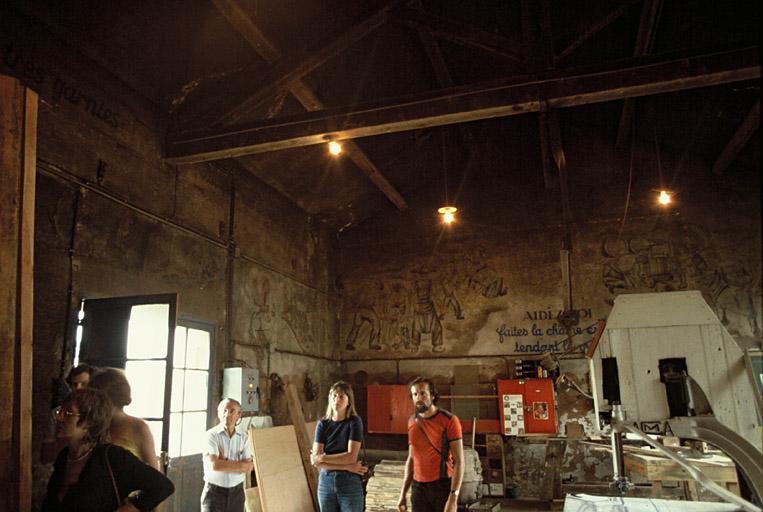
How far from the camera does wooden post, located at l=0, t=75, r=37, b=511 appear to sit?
3.45 m

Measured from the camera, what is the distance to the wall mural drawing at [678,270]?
9164 mm

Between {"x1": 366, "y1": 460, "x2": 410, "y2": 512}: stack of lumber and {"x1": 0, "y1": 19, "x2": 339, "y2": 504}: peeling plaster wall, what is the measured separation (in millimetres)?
1632

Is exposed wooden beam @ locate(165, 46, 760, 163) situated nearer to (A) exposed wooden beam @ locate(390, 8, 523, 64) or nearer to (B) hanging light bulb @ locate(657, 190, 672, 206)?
(A) exposed wooden beam @ locate(390, 8, 523, 64)

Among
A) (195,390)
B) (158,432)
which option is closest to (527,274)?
(195,390)

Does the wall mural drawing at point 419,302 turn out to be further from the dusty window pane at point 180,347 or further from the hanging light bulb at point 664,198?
the dusty window pane at point 180,347

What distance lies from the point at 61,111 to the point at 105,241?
1255 millimetres

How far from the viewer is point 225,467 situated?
4695 mm

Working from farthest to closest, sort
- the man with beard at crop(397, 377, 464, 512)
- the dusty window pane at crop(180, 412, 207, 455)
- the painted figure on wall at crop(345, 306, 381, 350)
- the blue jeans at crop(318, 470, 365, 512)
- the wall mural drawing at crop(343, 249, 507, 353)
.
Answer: the painted figure on wall at crop(345, 306, 381, 350)
the wall mural drawing at crop(343, 249, 507, 353)
the dusty window pane at crop(180, 412, 207, 455)
the blue jeans at crop(318, 470, 365, 512)
the man with beard at crop(397, 377, 464, 512)

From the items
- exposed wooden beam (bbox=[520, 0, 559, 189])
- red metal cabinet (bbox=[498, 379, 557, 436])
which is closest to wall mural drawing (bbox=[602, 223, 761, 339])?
red metal cabinet (bbox=[498, 379, 557, 436])

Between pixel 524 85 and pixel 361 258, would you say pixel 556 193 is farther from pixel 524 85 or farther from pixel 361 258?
pixel 524 85

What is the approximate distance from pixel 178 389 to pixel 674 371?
5.19 metres

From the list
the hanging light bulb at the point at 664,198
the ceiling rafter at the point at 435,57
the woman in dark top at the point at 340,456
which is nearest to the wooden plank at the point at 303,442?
the woman in dark top at the point at 340,456

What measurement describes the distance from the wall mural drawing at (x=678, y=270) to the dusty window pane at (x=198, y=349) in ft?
23.3

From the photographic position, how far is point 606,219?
10250 millimetres
